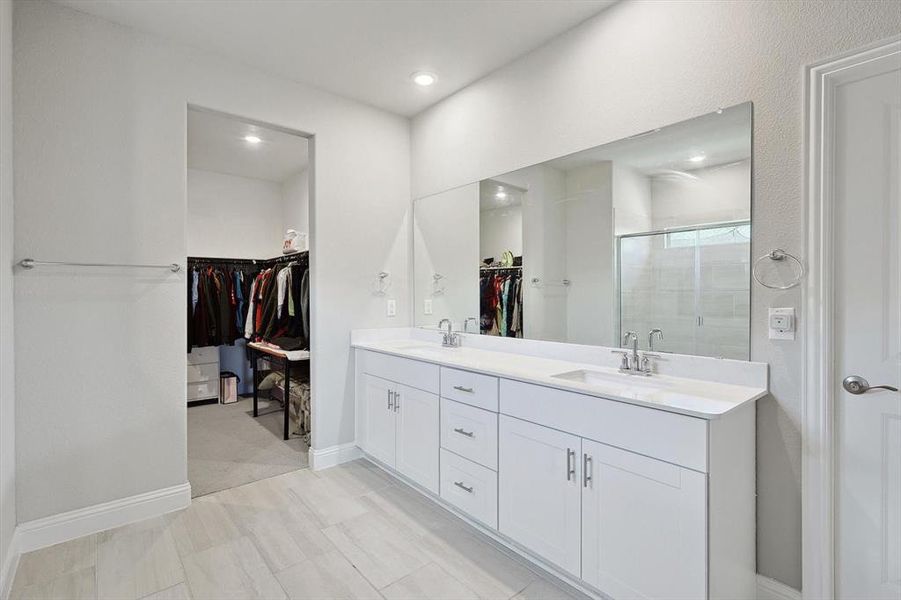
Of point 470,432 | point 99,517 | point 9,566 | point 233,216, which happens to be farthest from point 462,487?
point 233,216

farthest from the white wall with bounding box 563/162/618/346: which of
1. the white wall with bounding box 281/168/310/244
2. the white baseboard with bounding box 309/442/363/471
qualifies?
the white wall with bounding box 281/168/310/244

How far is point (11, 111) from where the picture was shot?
2064 millimetres

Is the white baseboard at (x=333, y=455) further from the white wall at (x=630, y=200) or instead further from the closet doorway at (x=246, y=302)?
the white wall at (x=630, y=200)

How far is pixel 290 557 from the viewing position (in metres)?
2.05

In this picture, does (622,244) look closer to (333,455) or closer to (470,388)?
(470,388)

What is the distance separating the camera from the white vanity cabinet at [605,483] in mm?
1406

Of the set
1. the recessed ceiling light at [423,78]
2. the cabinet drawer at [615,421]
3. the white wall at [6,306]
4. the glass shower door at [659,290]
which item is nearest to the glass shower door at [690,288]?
the glass shower door at [659,290]

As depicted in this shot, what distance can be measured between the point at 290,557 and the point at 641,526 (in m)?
1.60

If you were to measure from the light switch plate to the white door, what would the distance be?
0.43 ft

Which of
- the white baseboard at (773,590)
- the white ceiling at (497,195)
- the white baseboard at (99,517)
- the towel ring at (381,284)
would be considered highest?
the white ceiling at (497,195)

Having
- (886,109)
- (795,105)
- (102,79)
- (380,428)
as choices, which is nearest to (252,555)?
(380,428)

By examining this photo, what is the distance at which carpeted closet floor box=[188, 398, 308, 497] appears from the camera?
2.93 metres

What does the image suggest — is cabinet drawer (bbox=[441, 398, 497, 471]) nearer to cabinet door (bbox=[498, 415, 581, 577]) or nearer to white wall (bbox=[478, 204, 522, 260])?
cabinet door (bbox=[498, 415, 581, 577])

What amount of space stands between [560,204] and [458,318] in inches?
45.2
